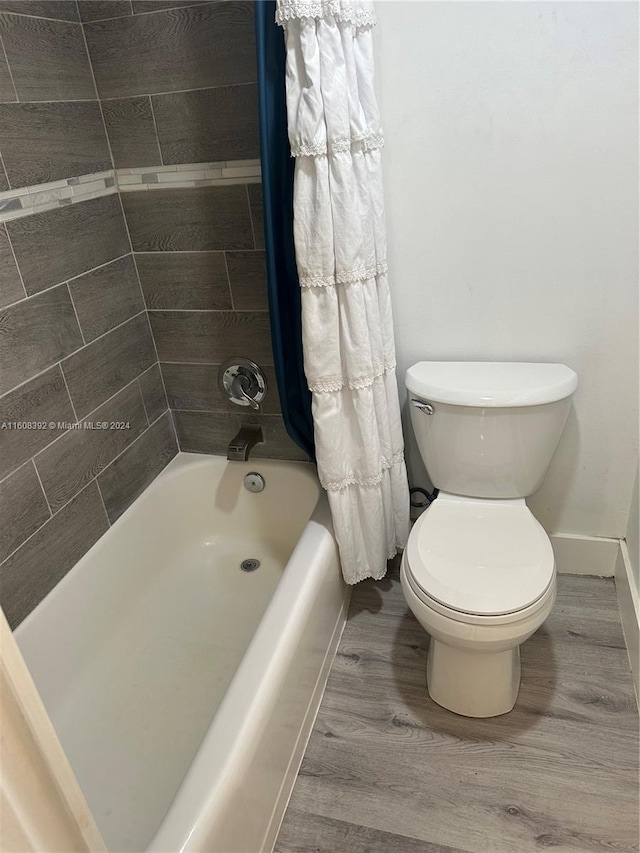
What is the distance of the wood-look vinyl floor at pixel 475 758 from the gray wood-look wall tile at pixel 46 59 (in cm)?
176

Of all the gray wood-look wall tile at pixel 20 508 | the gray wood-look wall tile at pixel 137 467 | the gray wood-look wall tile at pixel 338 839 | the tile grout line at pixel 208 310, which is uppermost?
the tile grout line at pixel 208 310

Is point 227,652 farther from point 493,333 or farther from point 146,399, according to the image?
point 493,333

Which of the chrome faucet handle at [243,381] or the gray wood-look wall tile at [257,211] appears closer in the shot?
the gray wood-look wall tile at [257,211]

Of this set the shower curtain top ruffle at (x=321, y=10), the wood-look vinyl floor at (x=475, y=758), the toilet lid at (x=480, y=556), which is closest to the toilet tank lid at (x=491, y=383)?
the toilet lid at (x=480, y=556)

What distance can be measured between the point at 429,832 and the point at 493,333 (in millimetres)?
1284

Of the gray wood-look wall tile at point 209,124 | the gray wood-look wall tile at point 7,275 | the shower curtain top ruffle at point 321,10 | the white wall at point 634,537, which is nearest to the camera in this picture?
the shower curtain top ruffle at point 321,10

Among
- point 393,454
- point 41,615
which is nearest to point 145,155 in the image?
point 393,454

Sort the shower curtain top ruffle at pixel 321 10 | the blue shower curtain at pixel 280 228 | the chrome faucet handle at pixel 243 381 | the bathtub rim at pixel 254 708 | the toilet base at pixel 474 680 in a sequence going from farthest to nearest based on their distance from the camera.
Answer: the chrome faucet handle at pixel 243 381 < the toilet base at pixel 474 680 < the blue shower curtain at pixel 280 228 < the shower curtain top ruffle at pixel 321 10 < the bathtub rim at pixel 254 708

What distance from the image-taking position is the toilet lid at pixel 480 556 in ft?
4.76

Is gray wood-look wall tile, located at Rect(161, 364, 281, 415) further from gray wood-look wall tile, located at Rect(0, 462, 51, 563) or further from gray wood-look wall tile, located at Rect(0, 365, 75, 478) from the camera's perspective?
Answer: gray wood-look wall tile, located at Rect(0, 462, 51, 563)

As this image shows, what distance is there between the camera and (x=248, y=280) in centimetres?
194

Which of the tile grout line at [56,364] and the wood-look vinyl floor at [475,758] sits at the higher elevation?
the tile grout line at [56,364]

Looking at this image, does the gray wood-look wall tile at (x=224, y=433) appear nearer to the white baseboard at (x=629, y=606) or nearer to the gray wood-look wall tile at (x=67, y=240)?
the gray wood-look wall tile at (x=67, y=240)

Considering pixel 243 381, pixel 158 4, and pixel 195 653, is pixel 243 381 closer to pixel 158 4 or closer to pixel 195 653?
pixel 195 653
